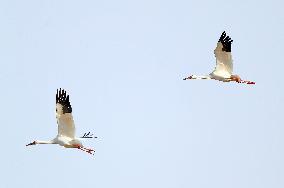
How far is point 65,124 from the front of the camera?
4019 cm

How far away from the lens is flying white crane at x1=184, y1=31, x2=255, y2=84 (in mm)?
42781

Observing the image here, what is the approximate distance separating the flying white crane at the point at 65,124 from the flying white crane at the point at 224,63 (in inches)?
320

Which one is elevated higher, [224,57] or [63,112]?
[224,57]

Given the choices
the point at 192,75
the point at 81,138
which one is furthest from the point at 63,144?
the point at 192,75

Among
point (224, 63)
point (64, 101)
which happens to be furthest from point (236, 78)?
point (64, 101)

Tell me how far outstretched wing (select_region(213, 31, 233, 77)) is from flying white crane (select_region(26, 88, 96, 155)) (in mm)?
8152

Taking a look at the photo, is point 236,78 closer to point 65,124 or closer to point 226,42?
point 226,42

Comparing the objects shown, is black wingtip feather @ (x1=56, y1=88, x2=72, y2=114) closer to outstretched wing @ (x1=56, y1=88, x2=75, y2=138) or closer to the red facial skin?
outstretched wing @ (x1=56, y1=88, x2=75, y2=138)

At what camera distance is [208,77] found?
148 ft

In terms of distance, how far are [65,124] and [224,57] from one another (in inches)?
369

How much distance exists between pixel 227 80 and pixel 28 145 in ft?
37.4

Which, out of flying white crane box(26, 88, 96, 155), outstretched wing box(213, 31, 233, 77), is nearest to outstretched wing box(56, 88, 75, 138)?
flying white crane box(26, 88, 96, 155)

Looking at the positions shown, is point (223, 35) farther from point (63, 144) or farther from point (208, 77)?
point (63, 144)

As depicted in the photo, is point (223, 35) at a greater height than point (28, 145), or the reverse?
point (223, 35)
